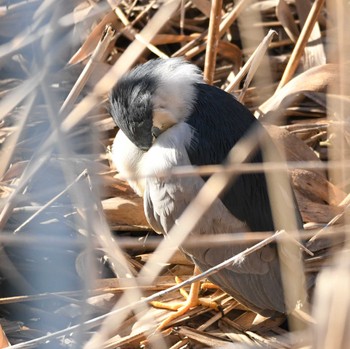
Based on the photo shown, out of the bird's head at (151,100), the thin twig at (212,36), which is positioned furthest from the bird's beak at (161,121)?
the thin twig at (212,36)

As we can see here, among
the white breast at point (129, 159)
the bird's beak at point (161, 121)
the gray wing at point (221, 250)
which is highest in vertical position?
the bird's beak at point (161, 121)

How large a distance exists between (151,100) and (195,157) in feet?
0.67

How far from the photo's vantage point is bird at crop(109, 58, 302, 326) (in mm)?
2496

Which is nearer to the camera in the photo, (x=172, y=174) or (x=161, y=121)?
(x=172, y=174)

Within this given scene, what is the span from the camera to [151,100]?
249 centimetres

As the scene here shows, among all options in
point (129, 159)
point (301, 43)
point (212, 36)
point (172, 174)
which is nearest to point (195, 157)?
point (129, 159)

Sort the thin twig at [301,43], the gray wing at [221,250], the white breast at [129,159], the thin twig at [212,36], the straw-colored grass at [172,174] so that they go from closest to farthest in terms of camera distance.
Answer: the straw-colored grass at [172,174] → the gray wing at [221,250] → the white breast at [129,159] → the thin twig at [212,36] → the thin twig at [301,43]

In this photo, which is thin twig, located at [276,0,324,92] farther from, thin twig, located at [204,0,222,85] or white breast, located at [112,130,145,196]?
white breast, located at [112,130,145,196]

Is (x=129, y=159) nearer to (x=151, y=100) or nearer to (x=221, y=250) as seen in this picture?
(x=151, y=100)

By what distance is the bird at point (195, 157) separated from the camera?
98.3 inches

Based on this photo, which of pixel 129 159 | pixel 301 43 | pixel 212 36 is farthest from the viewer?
pixel 301 43

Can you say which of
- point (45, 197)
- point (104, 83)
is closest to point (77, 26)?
point (45, 197)

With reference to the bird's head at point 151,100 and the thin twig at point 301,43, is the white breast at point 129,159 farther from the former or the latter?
the thin twig at point 301,43

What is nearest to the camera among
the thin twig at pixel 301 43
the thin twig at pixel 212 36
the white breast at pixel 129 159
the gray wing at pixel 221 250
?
the gray wing at pixel 221 250
